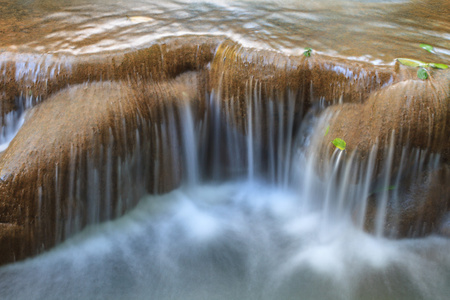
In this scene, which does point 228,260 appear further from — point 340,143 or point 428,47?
point 428,47

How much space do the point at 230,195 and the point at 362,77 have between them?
1791 mm

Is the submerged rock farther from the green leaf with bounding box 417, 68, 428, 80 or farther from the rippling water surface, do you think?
the green leaf with bounding box 417, 68, 428, 80

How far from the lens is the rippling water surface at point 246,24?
4.25 metres

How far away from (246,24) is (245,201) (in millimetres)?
2135

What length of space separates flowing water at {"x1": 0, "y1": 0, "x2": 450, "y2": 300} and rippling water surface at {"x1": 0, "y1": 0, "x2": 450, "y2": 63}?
3cm

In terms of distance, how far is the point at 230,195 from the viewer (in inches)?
173

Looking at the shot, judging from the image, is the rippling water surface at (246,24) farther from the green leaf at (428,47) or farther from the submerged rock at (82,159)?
the submerged rock at (82,159)

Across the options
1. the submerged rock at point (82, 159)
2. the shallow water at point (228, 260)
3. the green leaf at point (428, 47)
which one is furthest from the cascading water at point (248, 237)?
the green leaf at point (428, 47)

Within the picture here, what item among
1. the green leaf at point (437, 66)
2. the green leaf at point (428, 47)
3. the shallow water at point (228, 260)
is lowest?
the shallow water at point (228, 260)

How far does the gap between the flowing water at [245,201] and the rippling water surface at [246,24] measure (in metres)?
0.03

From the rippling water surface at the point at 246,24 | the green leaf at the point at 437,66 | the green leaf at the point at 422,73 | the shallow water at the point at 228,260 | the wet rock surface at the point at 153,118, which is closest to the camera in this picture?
the shallow water at the point at 228,260

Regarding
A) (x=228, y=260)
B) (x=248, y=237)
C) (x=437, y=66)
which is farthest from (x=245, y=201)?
(x=437, y=66)

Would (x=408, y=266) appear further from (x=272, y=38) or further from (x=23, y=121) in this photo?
(x=23, y=121)

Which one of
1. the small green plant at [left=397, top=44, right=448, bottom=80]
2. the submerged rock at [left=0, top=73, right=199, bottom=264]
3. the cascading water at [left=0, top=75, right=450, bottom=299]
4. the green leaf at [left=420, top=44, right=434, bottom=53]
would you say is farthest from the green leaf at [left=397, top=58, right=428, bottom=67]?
the submerged rock at [left=0, top=73, right=199, bottom=264]
